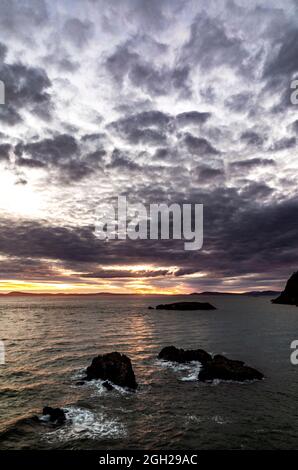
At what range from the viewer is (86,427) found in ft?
70.0

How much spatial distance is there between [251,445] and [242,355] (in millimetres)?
27837

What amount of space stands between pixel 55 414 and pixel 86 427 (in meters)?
3.11

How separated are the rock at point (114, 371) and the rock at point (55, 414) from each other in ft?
26.7

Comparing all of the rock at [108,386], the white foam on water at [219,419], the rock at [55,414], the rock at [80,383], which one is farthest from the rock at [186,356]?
the rock at [55,414]

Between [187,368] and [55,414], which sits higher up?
[55,414]

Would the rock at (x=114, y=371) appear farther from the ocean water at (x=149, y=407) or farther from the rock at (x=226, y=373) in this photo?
the rock at (x=226, y=373)

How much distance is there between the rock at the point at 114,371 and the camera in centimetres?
3043

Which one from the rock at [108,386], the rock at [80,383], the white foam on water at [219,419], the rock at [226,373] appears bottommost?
the rock at [80,383]

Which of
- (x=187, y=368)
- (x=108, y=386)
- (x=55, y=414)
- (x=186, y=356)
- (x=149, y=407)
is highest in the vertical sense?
(x=186, y=356)

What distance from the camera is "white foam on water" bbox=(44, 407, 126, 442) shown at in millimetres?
20062

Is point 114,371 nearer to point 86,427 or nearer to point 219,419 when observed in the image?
point 86,427

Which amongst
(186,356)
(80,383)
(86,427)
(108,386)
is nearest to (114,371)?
(108,386)

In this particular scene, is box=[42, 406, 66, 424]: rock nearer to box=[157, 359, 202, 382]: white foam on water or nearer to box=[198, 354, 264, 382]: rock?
box=[157, 359, 202, 382]: white foam on water
